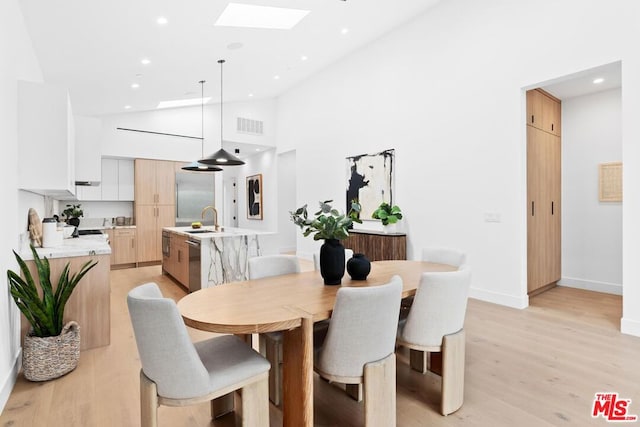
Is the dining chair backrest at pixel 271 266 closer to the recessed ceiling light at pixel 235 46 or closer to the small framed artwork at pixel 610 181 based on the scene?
the recessed ceiling light at pixel 235 46

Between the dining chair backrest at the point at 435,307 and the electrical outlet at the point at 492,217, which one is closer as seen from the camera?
the dining chair backrest at the point at 435,307

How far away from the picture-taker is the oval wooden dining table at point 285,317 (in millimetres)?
1519

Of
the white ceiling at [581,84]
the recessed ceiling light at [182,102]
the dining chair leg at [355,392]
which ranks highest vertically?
the recessed ceiling light at [182,102]

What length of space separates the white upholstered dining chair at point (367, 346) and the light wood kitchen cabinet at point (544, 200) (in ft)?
10.9

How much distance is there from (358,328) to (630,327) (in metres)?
3.11

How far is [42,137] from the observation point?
273 cm

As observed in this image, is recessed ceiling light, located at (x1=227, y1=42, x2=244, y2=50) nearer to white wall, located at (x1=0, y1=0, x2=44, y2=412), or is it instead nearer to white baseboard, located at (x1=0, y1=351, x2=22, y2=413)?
white wall, located at (x1=0, y1=0, x2=44, y2=412)

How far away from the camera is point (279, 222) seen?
8945 mm

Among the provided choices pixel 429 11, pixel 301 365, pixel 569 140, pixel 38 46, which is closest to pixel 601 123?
pixel 569 140

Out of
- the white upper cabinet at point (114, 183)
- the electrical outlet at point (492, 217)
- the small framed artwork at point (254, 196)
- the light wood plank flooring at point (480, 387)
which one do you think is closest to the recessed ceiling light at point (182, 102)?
the white upper cabinet at point (114, 183)

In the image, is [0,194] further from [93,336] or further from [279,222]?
[279,222]

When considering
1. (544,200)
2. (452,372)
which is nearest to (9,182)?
(452,372)

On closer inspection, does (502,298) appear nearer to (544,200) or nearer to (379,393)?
(544,200)

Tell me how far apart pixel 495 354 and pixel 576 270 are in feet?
9.98
